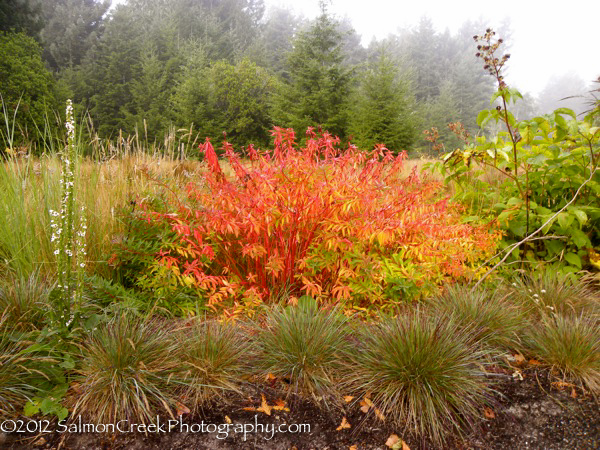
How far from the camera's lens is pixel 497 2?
42594 mm

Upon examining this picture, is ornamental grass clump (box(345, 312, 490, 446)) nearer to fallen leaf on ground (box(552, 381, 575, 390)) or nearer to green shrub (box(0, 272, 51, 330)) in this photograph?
fallen leaf on ground (box(552, 381, 575, 390))

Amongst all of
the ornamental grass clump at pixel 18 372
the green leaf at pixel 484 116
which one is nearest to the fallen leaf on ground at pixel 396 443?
the ornamental grass clump at pixel 18 372

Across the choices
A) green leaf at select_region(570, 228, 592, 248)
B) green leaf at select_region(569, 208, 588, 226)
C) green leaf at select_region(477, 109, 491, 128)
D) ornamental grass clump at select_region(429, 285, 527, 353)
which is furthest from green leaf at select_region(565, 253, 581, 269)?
green leaf at select_region(477, 109, 491, 128)

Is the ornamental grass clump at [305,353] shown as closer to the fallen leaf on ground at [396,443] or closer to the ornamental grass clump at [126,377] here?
the fallen leaf on ground at [396,443]

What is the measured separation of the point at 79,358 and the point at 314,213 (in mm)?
1645

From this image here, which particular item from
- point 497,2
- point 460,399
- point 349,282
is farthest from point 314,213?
point 497,2

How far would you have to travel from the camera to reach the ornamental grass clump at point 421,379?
5.94 feet

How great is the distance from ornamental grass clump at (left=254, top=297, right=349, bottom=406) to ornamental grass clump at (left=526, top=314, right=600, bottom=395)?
3.67 ft

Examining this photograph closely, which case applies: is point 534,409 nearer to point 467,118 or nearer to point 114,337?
point 114,337

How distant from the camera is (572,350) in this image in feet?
7.01

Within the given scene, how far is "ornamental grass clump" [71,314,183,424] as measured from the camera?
1.74m

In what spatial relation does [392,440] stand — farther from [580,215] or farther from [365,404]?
[580,215]

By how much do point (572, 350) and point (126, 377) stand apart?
2.28 meters

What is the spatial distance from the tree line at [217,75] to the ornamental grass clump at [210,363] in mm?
2587
